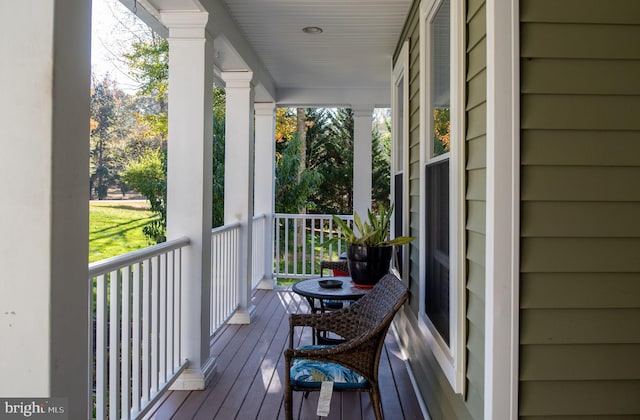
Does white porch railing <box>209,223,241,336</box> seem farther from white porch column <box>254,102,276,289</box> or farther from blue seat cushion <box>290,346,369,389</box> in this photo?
white porch column <box>254,102,276,289</box>

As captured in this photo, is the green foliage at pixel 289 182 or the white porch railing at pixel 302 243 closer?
the white porch railing at pixel 302 243

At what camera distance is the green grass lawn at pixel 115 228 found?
9.02 metres

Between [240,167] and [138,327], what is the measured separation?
262cm

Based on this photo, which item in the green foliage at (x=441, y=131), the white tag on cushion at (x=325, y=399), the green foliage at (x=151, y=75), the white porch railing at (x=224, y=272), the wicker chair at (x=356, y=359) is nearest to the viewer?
the white tag on cushion at (x=325, y=399)

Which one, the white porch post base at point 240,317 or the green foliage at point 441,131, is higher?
the green foliage at point 441,131

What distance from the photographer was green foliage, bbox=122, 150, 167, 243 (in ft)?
24.6

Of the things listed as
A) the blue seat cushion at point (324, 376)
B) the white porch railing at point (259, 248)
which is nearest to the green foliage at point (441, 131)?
the blue seat cushion at point (324, 376)

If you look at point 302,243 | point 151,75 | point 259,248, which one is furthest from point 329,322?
point 151,75

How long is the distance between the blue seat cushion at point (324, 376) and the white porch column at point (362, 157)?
4.10 metres

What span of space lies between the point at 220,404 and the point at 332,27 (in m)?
3.08

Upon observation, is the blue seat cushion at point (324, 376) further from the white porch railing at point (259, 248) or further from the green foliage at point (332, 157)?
the green foliage at point (332, 157)

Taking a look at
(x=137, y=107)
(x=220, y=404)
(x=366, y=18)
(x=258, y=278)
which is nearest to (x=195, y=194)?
(x=220, y=404)

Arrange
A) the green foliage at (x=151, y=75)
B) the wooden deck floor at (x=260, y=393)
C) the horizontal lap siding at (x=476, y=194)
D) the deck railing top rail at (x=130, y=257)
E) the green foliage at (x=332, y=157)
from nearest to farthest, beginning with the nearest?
the horizontal lap siding at (x=476, y=194), the deck railing top rail at (x=130, y=257), the wooden deck floor at (x=260, y=393), the green foliage at (x=151, y=75), the green foliage at (x=332, y=157)

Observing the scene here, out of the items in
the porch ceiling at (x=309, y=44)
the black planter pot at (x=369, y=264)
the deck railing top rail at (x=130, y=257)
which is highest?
the porch ceiling at (x=309, y=44)
